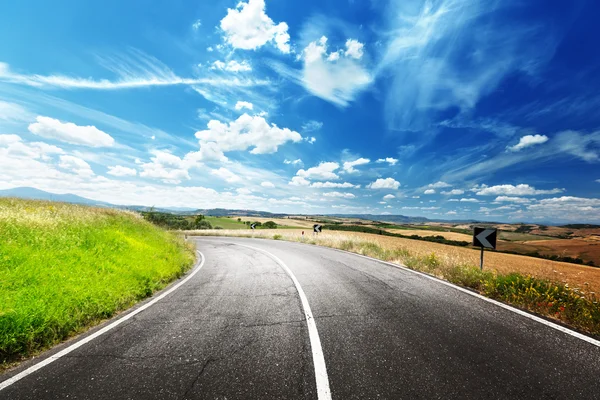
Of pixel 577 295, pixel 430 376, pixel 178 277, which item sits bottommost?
pixel 178 277

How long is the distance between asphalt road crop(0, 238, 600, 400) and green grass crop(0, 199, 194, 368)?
54 cm

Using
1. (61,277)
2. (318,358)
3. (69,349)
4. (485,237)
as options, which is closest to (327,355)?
(318,358)

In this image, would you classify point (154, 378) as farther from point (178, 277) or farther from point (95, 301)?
point (178, 277)

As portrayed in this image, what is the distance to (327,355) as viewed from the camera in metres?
3.50

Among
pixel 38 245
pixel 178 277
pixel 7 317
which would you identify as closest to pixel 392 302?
pixel 7 317

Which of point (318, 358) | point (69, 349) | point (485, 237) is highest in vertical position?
point (485, 237)

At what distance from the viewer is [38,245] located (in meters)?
6.65

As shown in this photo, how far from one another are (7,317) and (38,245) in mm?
3806

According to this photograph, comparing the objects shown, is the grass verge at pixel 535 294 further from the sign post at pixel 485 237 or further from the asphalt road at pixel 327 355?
the sign post at pixel 485 237

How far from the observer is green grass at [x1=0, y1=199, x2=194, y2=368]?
398 cm

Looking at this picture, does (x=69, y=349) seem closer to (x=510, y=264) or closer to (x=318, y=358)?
(x=318, y=358)

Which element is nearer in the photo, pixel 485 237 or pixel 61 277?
pixel 61 277

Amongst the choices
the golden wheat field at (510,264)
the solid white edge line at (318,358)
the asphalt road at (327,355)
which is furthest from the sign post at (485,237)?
the solid white edge line at (318,358)

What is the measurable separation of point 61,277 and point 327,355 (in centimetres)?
592
